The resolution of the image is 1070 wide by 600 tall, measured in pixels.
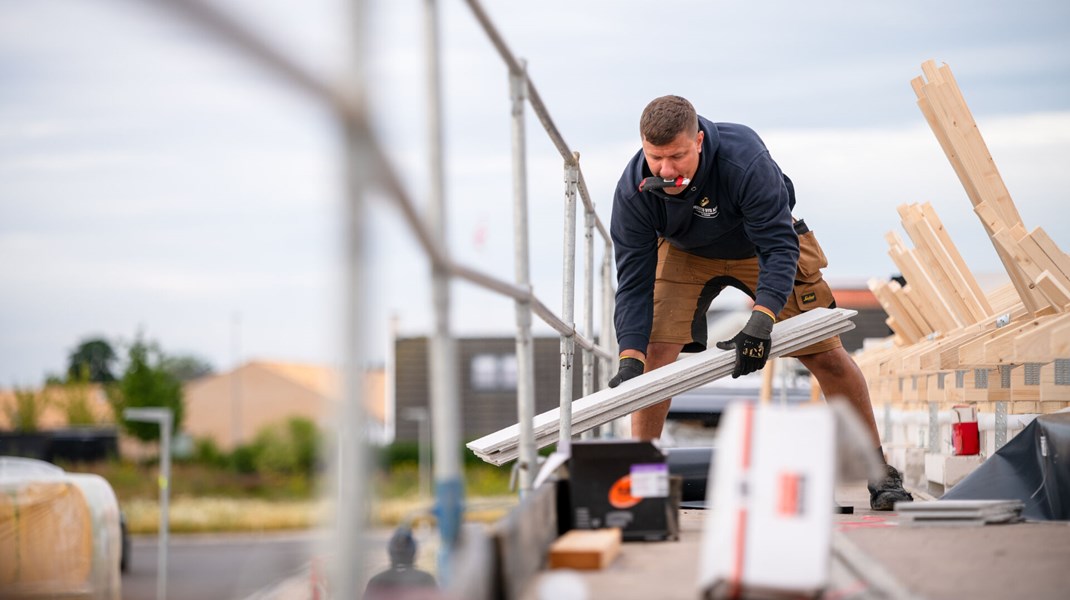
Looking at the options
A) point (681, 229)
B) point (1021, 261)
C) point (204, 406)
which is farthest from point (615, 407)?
point (1021, 261)

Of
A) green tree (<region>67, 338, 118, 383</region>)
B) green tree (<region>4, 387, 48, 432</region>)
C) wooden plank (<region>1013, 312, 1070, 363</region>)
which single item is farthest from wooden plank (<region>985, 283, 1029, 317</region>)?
green tree (<region>4, 387, 48, 432</region>)

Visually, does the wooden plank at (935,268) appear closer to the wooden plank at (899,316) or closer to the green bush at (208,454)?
the wooden plank at (899,316)

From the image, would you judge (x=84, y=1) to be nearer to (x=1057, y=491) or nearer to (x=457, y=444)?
(x=457, y=444)

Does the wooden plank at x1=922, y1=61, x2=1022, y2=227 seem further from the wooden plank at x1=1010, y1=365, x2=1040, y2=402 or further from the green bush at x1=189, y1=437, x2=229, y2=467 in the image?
the green bush at x1=189, y1=437, x2=229, y2=467

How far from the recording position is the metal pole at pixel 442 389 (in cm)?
159

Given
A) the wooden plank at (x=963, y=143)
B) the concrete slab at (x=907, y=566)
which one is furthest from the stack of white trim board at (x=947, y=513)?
the wooden plank at (x=963, y=143)

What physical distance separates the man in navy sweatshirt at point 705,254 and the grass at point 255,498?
1.19 m

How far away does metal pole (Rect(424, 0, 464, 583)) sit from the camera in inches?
62.6

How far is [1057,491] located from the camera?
3.56 metres

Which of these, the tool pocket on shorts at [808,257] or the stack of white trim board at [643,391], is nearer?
the stack of white trim board at [643,391]

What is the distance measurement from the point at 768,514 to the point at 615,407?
2021 millimetres

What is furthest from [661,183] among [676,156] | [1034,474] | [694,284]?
[1034,474]

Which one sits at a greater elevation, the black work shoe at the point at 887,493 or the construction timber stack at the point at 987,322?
the construction timber stack at the point at 987,322

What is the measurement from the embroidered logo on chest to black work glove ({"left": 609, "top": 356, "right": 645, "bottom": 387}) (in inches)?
22.8
